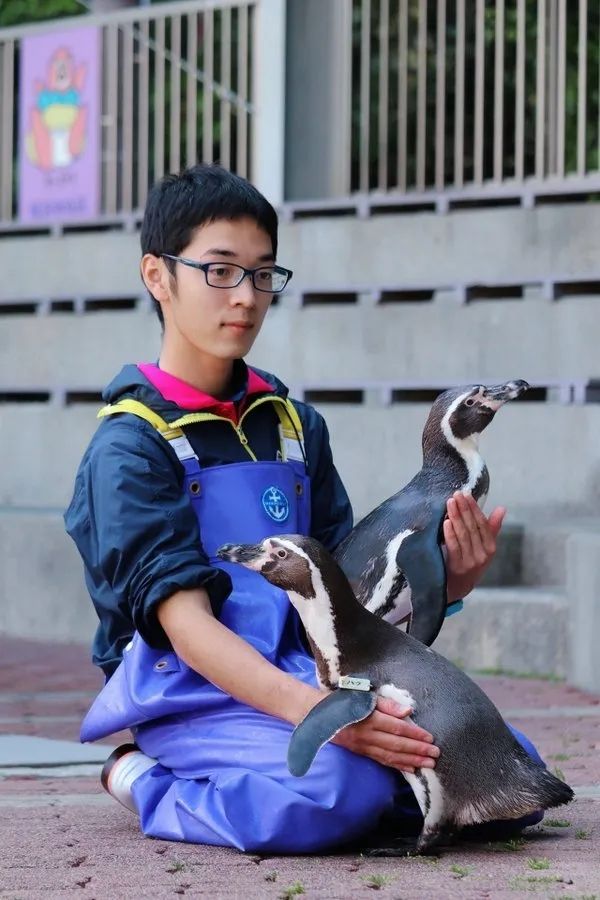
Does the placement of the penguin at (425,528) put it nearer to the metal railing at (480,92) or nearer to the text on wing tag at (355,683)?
the text on wing tag at (355,683)

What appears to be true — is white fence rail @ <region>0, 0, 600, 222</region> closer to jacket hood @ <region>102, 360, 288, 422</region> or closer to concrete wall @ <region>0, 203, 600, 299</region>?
concrete wall @ <region>0, 203, 600, 299</region>

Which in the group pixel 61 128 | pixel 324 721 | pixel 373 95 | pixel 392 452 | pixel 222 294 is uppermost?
pixel 373 95

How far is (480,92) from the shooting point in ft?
34.6

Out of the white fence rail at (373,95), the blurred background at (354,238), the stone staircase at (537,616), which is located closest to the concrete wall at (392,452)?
the blurred background at (354,238)

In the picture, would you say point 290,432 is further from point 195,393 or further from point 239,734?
point 239,734

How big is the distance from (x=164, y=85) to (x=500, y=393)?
8913mm

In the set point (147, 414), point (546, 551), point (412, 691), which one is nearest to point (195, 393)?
point (147, 414)

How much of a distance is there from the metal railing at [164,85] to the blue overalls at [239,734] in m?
7.88

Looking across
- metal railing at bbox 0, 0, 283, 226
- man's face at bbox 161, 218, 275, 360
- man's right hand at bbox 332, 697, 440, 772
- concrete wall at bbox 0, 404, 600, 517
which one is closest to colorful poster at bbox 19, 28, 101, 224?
metal railing at bbox 0, 0, 283, 226

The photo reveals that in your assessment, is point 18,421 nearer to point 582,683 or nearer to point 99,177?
point 99,177

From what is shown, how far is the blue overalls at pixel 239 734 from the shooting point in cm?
337

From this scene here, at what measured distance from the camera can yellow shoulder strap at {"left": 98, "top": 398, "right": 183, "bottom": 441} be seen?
3.71 metres

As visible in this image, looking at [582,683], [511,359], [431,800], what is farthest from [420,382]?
[431,800]

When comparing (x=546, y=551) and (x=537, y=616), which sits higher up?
(x=546, y=551)
